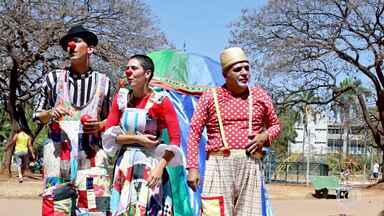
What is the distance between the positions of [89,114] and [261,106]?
1156 millimetres

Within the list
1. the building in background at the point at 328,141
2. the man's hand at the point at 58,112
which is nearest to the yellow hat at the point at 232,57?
the man's hand at the point at 58,112

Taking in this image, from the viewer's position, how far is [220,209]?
4203mm

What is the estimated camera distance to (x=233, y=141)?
4.20 m

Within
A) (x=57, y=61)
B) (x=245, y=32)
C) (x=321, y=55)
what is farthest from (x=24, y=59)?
(x=321, y=55)

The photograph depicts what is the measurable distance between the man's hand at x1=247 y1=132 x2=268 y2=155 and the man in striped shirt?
3.23 feet

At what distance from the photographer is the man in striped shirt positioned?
430 cm

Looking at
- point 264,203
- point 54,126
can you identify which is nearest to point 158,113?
point 54,126

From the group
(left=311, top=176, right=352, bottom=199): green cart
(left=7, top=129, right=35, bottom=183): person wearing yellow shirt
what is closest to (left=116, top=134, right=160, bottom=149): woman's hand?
(left=7, top=129, right=35, bottom=183): person wearing yellow shirt

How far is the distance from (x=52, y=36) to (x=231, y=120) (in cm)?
1486

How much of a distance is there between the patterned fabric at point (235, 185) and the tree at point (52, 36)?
1461 cm

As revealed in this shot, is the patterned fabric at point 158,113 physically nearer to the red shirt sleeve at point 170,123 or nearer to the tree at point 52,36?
the red shirt sleeve at point 170,123

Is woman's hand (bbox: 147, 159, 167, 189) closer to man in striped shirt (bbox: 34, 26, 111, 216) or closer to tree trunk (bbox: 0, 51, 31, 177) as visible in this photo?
man in striped shirt (bbox: 34, 26, 111, 216)

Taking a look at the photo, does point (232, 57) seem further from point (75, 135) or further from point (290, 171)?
point (290, 171)

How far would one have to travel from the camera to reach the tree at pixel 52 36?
18.1m
